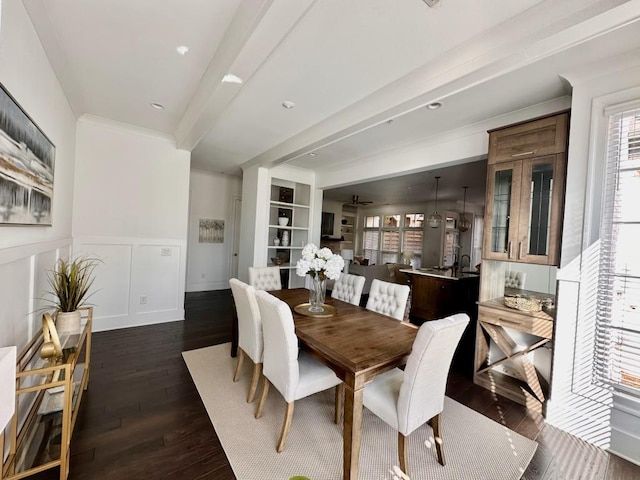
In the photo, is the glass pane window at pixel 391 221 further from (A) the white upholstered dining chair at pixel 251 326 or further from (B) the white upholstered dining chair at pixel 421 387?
(B) the white upholstered dining chair at pixel 421 387

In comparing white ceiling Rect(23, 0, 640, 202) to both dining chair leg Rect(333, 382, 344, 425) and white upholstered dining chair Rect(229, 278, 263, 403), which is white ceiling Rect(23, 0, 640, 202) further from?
dining chair leg Rect(333, 382, 344, 425)

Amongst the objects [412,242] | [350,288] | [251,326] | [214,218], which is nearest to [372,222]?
[412,242]

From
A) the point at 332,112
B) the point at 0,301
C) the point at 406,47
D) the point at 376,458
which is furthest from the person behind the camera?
the point at 332,112

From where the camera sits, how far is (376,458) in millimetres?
1810

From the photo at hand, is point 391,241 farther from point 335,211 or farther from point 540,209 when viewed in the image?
point 540,209

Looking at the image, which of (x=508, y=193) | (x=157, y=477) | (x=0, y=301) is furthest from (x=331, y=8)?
(x=157, y=477)

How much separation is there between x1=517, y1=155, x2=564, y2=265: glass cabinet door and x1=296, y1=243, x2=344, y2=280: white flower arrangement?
1.68 meters

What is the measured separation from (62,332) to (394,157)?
13.2 ft

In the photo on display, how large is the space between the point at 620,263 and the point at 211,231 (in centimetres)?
661

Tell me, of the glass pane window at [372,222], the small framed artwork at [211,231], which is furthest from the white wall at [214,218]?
the glass pane window at [372,222]

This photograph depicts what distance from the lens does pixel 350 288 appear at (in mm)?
3158

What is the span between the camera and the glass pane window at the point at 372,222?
35.3 ft

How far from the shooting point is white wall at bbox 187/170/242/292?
20.8ft

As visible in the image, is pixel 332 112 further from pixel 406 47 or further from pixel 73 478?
pixel 73 478
